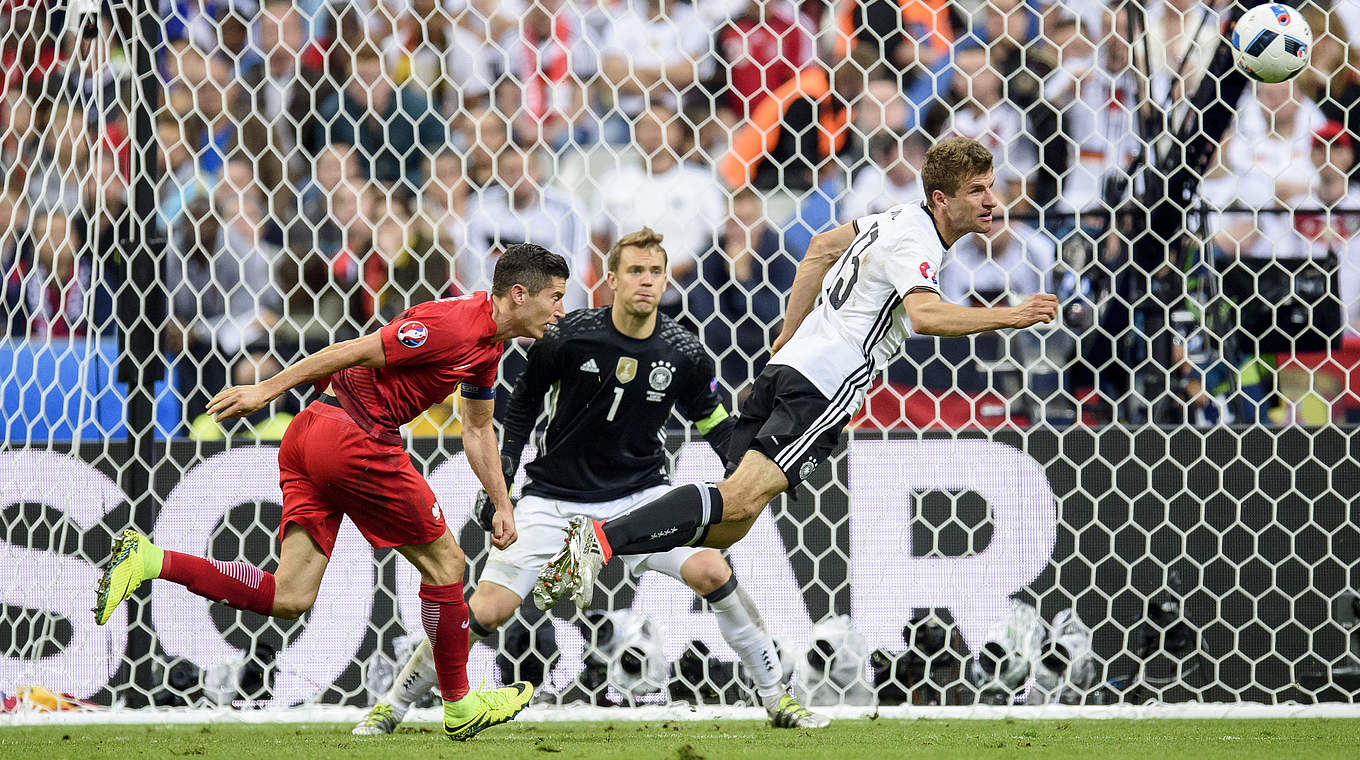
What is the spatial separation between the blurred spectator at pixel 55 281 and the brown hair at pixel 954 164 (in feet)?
11.2

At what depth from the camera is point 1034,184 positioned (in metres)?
5.82

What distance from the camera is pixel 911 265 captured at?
3711mm

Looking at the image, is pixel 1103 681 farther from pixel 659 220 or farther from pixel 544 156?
pixel 544 156

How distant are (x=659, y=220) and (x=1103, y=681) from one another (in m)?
2.66

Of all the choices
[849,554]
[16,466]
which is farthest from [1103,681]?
[16,466]

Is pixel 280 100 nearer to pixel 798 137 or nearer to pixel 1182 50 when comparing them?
pixel 798 137

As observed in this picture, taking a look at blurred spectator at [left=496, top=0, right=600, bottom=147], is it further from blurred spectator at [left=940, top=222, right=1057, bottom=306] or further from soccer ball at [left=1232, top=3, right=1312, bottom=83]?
soccer ball at [left=1232, top=3, right=1312, bottom=83]

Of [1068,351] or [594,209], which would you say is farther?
[594,209]

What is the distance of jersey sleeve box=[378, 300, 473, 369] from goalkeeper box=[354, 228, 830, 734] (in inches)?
31.4

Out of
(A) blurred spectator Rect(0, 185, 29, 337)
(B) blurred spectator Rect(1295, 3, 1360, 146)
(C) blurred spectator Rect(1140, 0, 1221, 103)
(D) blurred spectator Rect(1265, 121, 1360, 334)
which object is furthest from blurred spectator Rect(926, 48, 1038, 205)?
(A) blurred spectator Rect(0, 185, 29, 337)

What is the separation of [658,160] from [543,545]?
7.22 ft

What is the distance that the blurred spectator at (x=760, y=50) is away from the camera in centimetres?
598

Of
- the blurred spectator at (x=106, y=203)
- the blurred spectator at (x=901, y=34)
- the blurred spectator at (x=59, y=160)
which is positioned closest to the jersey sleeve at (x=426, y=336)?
the blurred spectator at (x=106, y=203)

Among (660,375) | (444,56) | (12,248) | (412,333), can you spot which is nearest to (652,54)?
(444,56)
